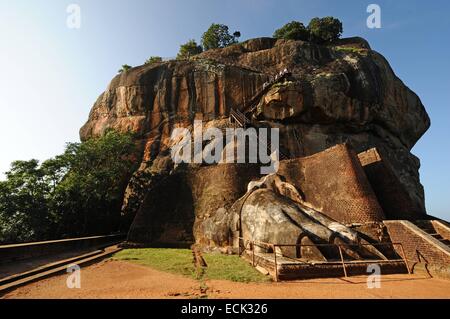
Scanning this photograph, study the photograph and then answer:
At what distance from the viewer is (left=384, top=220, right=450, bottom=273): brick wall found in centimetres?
739

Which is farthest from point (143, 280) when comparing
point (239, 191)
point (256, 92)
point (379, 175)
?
point (256, 92)

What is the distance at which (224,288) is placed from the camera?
6488 millimetres

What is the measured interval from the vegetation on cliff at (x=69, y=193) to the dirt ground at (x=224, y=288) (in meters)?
12.3

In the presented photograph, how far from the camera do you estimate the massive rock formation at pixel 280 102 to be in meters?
26.3

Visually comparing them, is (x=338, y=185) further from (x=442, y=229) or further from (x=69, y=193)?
(x=69, y=193)

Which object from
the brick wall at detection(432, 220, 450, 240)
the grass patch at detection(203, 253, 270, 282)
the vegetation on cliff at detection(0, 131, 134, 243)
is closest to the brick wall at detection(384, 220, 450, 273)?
the brick wall at detection(432, 220, 450, 240)

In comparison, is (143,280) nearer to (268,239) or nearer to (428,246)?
(268,239)

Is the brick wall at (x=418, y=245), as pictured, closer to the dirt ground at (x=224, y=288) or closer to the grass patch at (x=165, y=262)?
the dirt ground at (x=224, y=288)

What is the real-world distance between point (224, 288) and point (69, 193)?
58.3 ft

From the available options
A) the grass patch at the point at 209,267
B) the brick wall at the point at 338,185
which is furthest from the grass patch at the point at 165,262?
the brick wall at the point at 338,185

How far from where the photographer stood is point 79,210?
2045cm

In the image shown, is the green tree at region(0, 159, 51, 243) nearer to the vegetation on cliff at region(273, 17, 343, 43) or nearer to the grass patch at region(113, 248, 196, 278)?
the grass patch at region(113, 248, 196, 278)

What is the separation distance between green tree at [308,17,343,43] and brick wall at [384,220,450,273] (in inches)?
1499

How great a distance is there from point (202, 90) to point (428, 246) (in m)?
26.1
